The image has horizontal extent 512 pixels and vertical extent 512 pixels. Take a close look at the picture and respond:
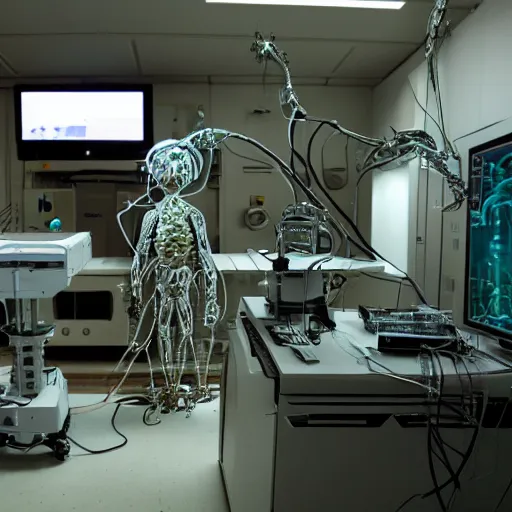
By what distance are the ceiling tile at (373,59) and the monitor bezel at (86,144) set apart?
4.90ft

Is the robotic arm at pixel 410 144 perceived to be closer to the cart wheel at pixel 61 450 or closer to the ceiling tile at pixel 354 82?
the cart wheel at pixel 61 450

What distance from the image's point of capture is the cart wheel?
2182 millimetres

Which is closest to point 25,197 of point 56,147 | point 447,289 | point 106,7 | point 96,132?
point 56,147

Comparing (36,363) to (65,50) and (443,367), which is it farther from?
(65,50)

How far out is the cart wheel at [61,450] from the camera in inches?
85.9

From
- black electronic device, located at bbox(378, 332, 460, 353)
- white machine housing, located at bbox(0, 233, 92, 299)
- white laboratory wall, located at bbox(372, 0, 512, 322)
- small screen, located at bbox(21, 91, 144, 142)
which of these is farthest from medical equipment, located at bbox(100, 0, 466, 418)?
small screen, located at bbox(21, 91, 144, 142)

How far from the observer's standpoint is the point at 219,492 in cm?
196

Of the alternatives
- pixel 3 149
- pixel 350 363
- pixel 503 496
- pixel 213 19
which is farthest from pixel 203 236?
pixel 3 149

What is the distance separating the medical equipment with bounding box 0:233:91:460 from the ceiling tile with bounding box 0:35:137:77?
1514mm

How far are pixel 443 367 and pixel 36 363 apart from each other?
1.79m

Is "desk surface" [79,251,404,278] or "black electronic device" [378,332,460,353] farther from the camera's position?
"desk surface" [79,251,404,278]

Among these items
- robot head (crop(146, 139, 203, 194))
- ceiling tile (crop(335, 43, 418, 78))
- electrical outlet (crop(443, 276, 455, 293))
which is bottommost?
electrical outlet (crop(443, 276, 455, 293))

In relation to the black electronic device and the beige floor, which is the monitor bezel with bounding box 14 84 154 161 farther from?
the black electronic device

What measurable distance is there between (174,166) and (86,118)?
165 cm
